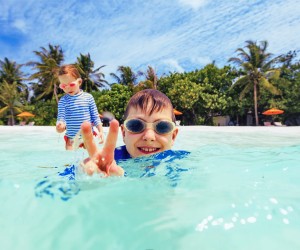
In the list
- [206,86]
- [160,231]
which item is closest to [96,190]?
[160,231]

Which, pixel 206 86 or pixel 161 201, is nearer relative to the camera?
pixel 161 201

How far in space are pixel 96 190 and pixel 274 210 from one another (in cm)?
105

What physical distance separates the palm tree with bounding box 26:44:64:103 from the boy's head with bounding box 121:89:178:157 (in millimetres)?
25548

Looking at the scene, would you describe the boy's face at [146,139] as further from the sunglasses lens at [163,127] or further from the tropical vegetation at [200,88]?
the tropical vegetation at [200,88]

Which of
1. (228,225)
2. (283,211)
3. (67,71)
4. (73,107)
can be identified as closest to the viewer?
(228,225)

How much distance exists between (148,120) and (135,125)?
0.47ft

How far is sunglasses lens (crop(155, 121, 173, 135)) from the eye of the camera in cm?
210

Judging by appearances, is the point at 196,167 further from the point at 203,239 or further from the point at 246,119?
the point at 246,119

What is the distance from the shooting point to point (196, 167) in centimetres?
222

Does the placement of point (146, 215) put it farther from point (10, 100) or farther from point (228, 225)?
point (10, 100)

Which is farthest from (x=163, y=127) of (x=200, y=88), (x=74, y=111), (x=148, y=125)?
(x=200, y=88)

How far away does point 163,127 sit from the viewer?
6.93 ft

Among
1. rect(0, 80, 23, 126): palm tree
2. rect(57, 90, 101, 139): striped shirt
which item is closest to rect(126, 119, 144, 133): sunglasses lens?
rect(57, 90, 101, 139): striped shirt

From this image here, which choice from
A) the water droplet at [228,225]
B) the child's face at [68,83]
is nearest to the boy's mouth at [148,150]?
the water droplet at [228,225]
